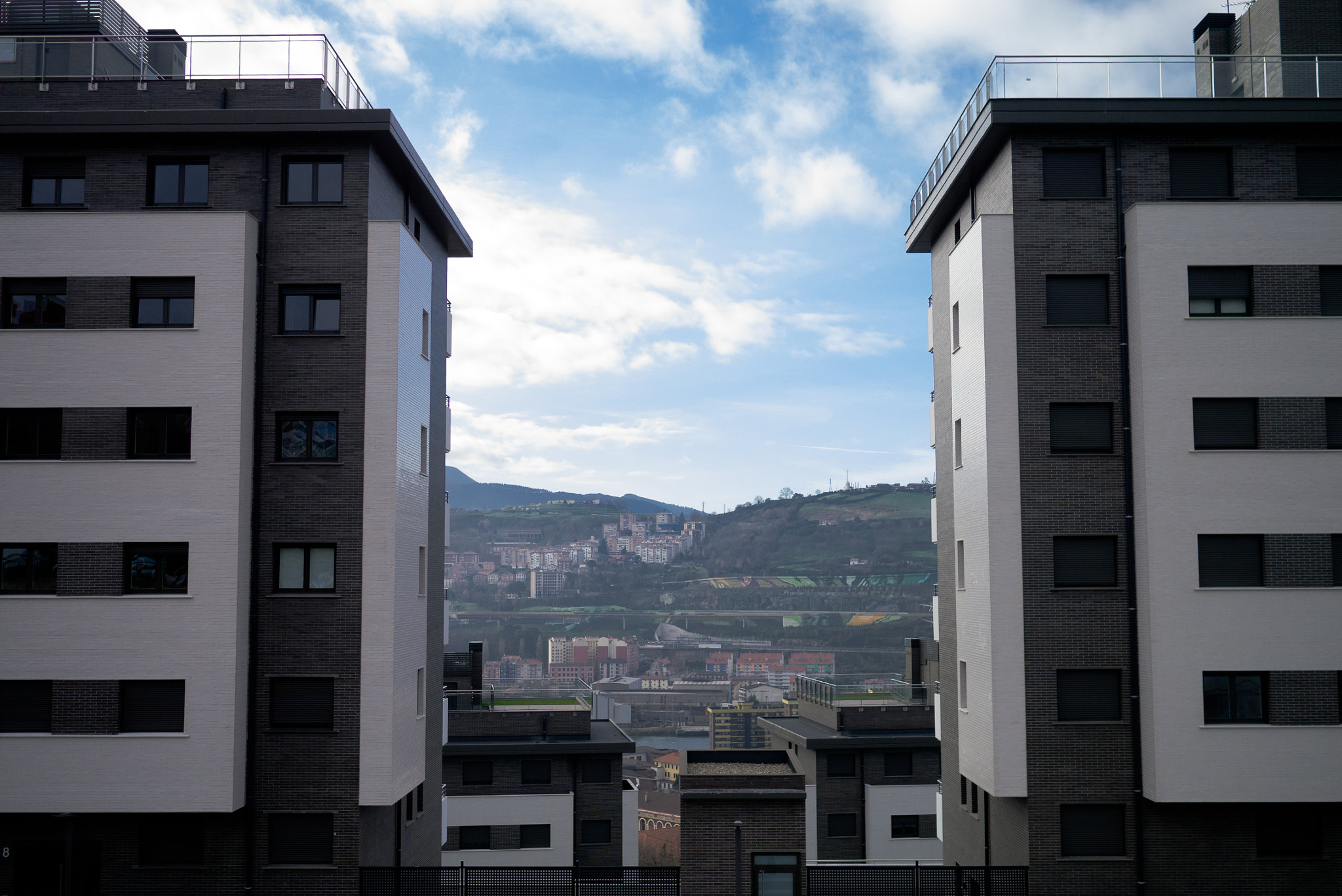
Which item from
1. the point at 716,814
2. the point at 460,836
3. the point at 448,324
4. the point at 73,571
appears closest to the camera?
the point at 73,571

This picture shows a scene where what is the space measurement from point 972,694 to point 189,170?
2368 centimetres

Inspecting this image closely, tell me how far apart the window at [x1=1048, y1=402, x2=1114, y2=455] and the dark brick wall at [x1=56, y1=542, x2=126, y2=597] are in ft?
73.8

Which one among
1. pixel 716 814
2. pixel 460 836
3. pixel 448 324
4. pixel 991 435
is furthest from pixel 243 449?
pixel 460 836

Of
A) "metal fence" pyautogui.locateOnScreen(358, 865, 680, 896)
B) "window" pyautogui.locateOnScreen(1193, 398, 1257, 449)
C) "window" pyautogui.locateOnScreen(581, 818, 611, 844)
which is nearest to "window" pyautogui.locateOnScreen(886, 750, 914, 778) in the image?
"window" pyautogui.locateOnScreen(581, 818, 611, 844)

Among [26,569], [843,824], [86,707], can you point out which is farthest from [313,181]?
[843,824]

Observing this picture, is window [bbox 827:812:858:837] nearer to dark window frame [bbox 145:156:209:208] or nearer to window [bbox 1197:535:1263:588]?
window [bbox 1197:535:1263:588]

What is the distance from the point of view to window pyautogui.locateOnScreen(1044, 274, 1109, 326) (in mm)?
26469

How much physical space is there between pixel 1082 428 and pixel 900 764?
2858cm

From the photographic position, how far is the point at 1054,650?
84.6 feet

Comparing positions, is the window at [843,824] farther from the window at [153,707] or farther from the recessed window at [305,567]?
the window at [153,707]

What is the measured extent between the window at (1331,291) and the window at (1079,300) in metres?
5.13

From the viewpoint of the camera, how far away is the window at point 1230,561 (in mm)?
25516

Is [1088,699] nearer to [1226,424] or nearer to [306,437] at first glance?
[1226,424]

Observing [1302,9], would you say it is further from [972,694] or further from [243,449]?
[243,449]
